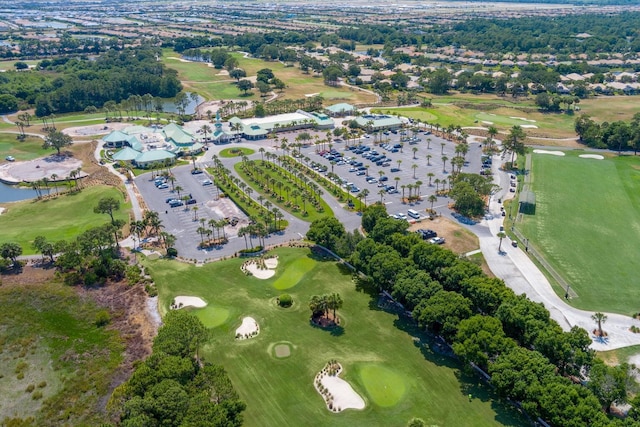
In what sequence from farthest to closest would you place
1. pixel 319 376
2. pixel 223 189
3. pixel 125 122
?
pixel 125 122, pixel 223 189, pixel 319 376

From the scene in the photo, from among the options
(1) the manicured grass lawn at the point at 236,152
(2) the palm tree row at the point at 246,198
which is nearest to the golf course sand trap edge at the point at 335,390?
(2) the palm tree row at the point at 246,198

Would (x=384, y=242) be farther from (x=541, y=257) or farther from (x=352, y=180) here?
(x=352, y=180)

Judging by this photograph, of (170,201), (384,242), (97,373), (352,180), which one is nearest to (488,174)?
(352,180)

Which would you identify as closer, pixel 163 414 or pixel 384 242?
pixel 163 414

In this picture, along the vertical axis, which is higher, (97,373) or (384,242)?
(384,242)

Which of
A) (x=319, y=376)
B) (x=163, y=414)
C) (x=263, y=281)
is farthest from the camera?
(x=263, y=281)

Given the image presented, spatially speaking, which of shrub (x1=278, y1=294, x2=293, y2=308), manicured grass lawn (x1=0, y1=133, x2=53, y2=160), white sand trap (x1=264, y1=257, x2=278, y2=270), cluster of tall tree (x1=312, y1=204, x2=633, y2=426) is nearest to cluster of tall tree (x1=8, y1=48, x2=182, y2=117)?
manicured grass lawn (x1=0, y1=133, x2=53, y2=160)

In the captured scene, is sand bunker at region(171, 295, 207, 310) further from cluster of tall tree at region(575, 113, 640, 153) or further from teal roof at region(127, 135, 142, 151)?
cluster of tall tree at region(575, 113, 640, 153)
